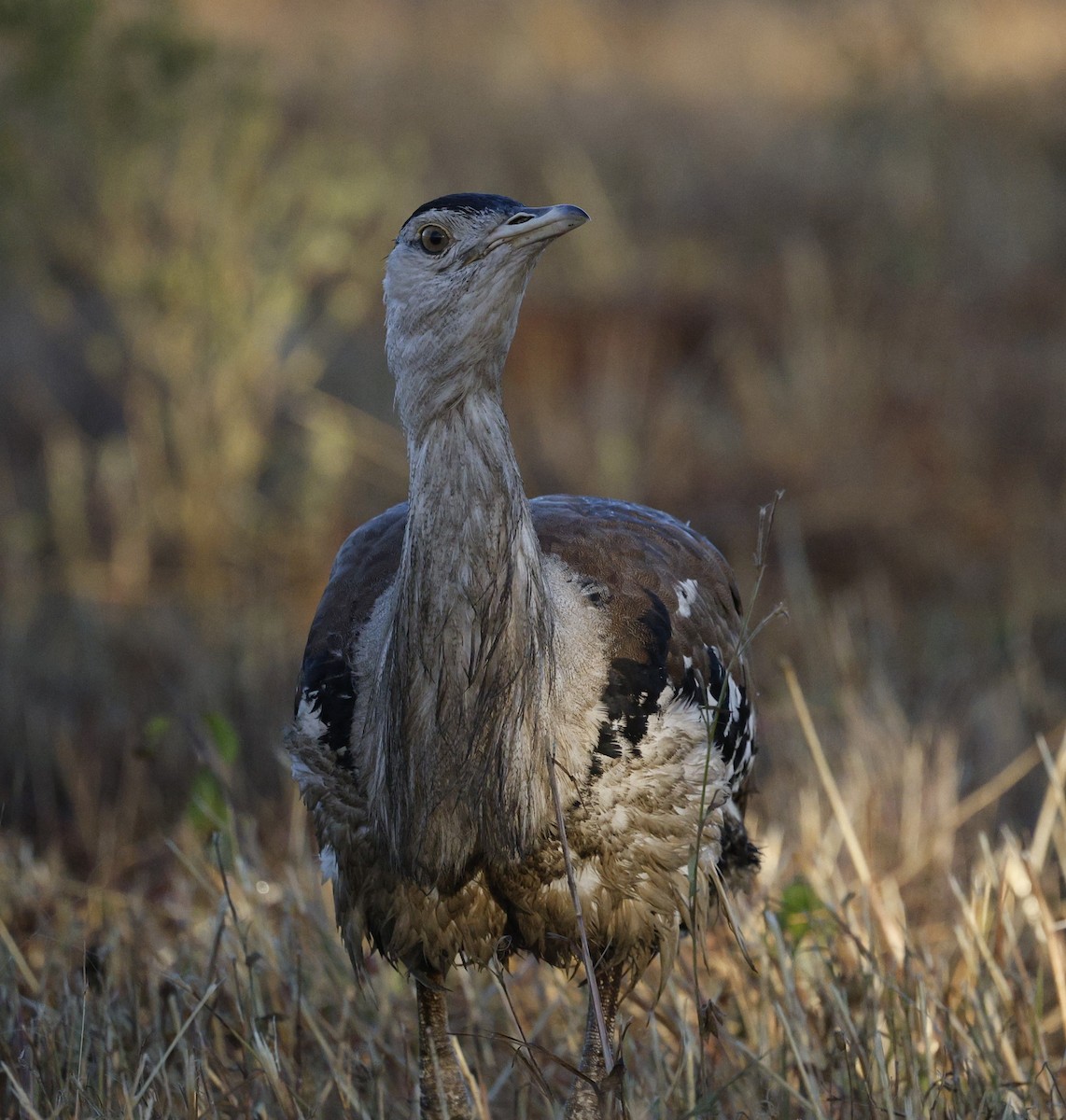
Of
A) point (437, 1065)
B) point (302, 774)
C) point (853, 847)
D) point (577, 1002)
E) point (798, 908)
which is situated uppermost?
point (302, 774)

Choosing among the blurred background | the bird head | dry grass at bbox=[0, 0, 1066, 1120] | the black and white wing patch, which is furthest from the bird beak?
the blurred background

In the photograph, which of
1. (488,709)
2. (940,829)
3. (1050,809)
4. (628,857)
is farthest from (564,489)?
(488,709)

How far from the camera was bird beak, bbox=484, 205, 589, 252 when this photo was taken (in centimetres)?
221

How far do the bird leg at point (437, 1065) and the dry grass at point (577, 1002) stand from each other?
66 millimetres

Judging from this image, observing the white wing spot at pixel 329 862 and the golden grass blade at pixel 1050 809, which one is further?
the golden grass blade at pixel 1050 809

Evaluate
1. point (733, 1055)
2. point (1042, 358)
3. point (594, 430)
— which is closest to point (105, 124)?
point (594, 430)

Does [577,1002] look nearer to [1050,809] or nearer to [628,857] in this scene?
[628,857]

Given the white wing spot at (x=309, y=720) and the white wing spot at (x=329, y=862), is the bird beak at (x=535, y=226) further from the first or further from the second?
the white wing spot at (x=329, y=862)

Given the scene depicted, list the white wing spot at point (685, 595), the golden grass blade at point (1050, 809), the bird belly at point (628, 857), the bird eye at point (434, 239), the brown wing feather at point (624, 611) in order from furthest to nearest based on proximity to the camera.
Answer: the golden grass blade at point (1050, 809), the white wing spot at point (685, 595), the brown wing feather at point (624, 611), the bird belly at point (628, 857), the bird eye at point (434, 239)

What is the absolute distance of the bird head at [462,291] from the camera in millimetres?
2252

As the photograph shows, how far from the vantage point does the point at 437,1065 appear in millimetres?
2797

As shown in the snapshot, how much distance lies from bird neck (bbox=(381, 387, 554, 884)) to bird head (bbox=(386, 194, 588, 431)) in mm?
50

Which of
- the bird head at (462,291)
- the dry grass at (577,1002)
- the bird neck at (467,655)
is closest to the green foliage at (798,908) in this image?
the dry grass at (577,1002)

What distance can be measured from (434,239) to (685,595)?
941mm
